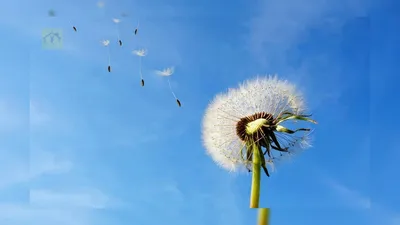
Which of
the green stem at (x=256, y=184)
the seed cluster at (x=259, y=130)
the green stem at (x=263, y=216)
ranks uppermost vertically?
the seed cluster at (x=259, y=130)

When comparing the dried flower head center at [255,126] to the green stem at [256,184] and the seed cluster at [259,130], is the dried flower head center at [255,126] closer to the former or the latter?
the seed cluster at [259,130]

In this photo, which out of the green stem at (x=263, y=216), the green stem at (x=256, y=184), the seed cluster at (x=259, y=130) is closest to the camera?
the green stem at (x=263, y=216)

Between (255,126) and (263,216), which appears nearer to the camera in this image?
(263,216)

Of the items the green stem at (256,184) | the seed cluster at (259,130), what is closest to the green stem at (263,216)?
the green stem at (256,184)

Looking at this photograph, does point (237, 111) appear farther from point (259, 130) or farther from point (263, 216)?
point (263, 216)

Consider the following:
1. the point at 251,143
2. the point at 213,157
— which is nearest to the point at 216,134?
the point at 213,157

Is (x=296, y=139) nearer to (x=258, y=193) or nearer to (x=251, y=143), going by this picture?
(x=251, y=143)

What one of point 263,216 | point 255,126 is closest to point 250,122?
point 255,126

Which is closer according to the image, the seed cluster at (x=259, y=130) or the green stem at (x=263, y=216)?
the green stem at (x=263, y=216)

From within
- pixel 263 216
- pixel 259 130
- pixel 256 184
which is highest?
pixel 259 130
